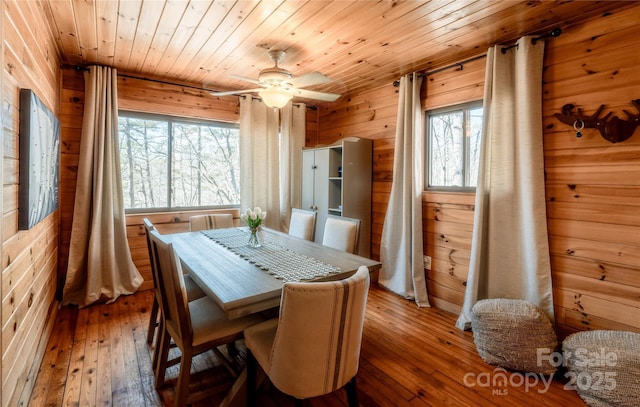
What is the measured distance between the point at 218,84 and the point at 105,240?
6.71ft

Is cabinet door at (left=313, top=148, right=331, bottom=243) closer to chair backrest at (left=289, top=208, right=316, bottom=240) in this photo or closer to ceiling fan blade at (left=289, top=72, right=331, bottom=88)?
chair backrest at (left=289, top=208, right=316, bottom=240)

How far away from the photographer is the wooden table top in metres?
1.50

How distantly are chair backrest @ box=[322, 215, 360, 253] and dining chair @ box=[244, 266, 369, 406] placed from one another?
1.12 meters

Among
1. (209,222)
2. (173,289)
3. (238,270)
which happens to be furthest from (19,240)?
(209,222)

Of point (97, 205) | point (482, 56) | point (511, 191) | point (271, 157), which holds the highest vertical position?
point (482, 56)

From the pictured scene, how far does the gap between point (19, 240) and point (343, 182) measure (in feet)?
8.85

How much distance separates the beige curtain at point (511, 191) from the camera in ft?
7.53

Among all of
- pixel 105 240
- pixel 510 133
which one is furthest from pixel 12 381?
pixel 510 133

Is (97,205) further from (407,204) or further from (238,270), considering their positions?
(407,204)

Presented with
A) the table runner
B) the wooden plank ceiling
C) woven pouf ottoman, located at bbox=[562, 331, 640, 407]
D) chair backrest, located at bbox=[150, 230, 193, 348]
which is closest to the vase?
the table runner

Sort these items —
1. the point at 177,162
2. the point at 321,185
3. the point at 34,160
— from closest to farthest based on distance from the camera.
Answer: the point at 34,160, the point at 177,162, the point at 321,185

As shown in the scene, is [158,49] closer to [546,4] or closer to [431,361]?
[546,4]

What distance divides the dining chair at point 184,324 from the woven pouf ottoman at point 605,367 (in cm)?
190

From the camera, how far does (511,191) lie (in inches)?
96.7
